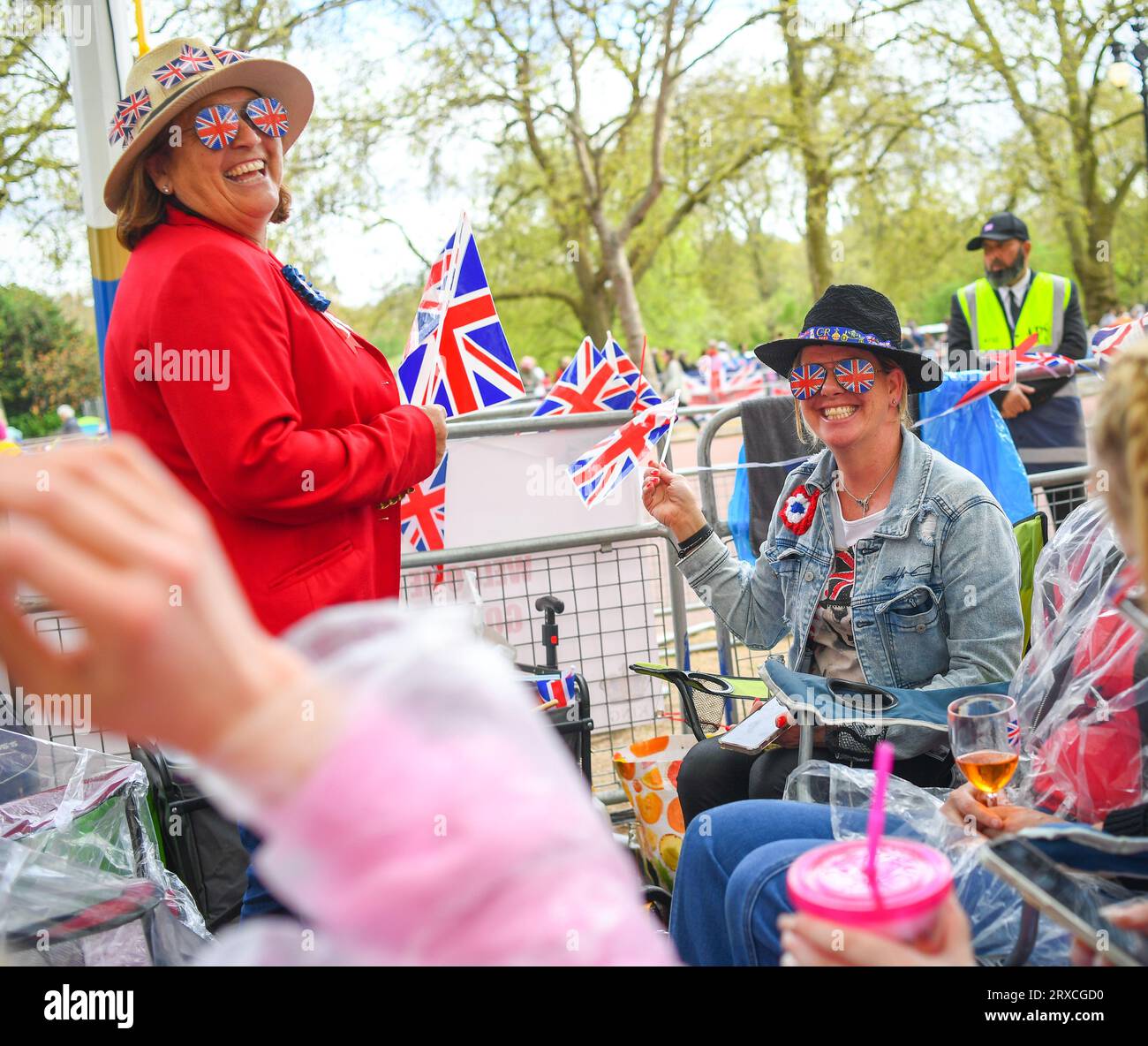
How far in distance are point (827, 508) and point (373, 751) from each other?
2474mm

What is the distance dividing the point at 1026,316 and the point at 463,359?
420 centimetres

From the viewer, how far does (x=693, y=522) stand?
133 inches

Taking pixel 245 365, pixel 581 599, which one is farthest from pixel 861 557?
pixel 581 599

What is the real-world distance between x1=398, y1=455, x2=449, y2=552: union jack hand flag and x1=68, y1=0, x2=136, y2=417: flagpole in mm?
1273

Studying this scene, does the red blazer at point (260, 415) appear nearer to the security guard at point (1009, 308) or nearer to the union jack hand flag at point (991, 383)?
the union jack hand flag at point (991, 383)

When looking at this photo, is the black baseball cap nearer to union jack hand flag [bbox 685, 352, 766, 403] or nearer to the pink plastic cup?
the pink plastic cup

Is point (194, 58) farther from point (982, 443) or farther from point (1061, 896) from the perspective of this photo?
point (982, 443)

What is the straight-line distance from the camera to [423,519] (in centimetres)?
432

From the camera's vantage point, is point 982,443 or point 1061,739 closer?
point 1061,739

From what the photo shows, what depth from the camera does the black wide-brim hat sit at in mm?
3109

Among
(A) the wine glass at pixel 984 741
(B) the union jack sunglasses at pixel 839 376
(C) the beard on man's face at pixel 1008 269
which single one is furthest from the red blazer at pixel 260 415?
(C) the beard on man's face at pixel 1008 269

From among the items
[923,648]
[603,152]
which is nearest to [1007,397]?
[923,648]

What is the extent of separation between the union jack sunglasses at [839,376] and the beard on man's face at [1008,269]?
13.5ft

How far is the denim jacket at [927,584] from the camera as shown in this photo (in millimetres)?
2873
